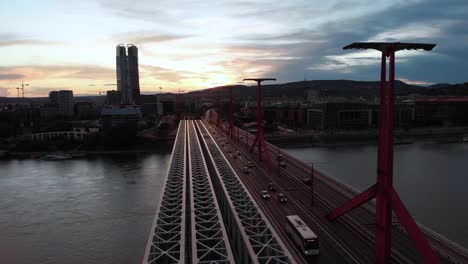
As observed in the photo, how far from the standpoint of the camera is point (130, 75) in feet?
202

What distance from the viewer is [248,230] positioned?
5.09m

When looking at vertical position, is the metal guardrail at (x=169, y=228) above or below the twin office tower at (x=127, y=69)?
below

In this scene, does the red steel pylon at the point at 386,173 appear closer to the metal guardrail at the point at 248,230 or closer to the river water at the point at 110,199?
the metal guardrail at the point at 248,230

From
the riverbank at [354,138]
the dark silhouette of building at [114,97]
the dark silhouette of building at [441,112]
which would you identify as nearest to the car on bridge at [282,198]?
the riverbank at [354,138]

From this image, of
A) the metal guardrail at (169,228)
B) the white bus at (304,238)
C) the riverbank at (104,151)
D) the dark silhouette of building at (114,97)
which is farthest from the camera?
the dark silhouette of building at (114,97)

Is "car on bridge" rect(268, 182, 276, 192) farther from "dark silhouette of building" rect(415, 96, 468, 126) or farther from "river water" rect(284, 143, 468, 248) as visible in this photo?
"dark silhouette of building" rect(415, 96, 468, 126)

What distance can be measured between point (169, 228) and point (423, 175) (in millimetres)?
9661

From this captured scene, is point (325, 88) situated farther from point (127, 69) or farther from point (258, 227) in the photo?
point (258, 227)

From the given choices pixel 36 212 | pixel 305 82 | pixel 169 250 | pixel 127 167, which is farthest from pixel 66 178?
pixel 305 82

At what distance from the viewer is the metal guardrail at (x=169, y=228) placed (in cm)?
442

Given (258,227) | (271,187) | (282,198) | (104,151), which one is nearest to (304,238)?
(258,227)

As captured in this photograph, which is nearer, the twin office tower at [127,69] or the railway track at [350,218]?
the railway track at [350,218]

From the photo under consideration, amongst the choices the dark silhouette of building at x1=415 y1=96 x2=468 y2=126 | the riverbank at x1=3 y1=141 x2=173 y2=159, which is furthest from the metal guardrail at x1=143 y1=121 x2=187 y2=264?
the dark silhouette of building at x1=415 y1=96 x2=468 y2=126

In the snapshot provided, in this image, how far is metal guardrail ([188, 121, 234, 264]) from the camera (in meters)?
4.43
